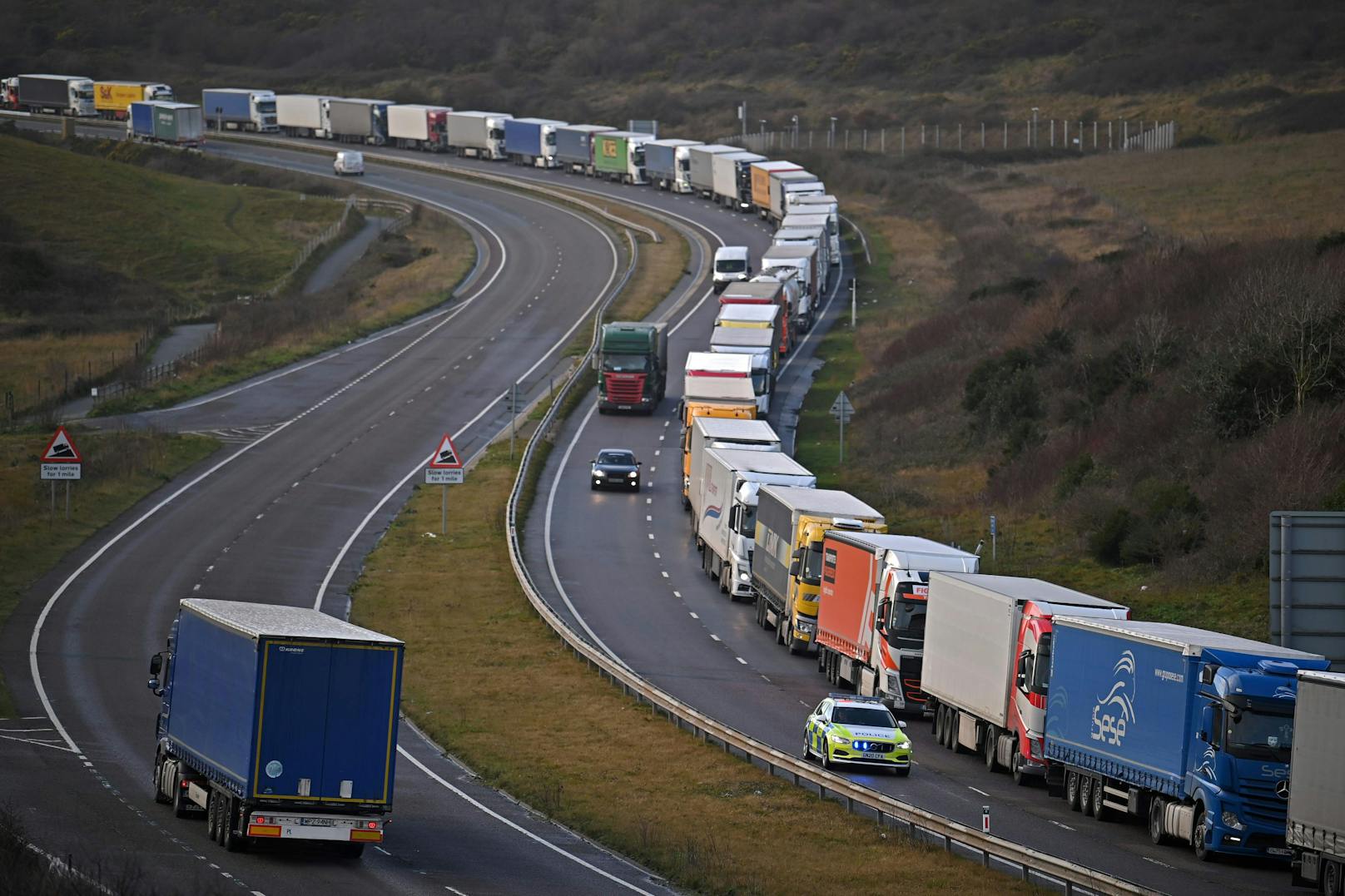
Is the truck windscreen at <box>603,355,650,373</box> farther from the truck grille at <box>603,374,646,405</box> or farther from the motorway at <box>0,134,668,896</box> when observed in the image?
the motorway at <box>0,134,668,896</box>

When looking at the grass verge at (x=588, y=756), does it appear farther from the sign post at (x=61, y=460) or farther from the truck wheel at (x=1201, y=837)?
the sign post at (x=61, y=460)

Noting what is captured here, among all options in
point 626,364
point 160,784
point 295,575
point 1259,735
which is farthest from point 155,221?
point 1259,735

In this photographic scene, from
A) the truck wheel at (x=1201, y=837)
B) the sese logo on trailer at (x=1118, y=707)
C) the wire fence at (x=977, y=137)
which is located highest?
the wire fence at (x=977, y=137)

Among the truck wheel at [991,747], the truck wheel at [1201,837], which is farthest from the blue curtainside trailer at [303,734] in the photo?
the truck wheel at [991,747]

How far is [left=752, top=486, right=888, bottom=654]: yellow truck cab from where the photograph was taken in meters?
43.7

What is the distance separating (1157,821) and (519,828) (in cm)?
988

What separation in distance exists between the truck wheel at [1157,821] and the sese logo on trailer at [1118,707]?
121cm

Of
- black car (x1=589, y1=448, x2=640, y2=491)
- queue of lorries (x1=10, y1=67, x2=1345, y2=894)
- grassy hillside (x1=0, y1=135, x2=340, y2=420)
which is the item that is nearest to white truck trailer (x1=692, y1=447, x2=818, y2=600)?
queue of lorries (x1=10, y1=67, x2=1345, y2=894)

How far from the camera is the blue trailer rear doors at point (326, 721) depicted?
2364cm

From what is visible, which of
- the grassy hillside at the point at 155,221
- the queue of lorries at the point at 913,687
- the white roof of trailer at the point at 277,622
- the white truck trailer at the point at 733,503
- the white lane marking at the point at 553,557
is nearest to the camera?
the queue of lorries at the point at 913,687

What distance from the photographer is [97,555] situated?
52.0 meters

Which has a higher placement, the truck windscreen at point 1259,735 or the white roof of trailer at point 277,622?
the white roof of trailer at point 277,622

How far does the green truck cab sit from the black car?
9864 millimetres

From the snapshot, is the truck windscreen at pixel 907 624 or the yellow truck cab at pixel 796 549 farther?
the yellow truck cab at pixel 796 549
